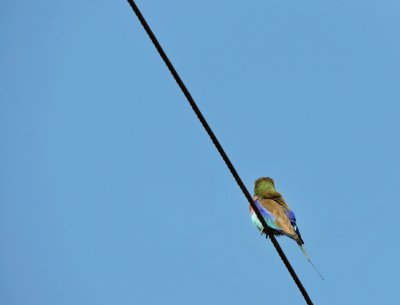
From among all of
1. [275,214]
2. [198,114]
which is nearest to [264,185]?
[275,214]

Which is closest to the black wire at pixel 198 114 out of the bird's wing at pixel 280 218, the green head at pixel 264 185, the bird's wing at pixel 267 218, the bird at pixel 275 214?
the bird at pixel 275 214

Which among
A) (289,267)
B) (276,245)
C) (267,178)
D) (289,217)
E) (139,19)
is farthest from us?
(267,178)

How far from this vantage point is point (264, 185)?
759 centimetres

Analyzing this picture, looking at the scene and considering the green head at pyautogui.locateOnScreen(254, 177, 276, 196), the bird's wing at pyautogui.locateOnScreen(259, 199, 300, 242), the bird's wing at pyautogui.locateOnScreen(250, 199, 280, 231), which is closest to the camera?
the bird's wing at pyautogui.locateOnScreen(259, 199, 300, 242)

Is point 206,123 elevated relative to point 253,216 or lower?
lower

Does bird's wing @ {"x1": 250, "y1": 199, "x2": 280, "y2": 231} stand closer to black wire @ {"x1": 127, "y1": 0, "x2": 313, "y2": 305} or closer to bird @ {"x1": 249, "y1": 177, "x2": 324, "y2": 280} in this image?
bird @ {"x1": 249, "y1": 177, "x2": 324, "y2": 280}

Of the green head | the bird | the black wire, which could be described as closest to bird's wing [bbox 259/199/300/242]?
→ the bird

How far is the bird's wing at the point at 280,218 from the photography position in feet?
19.1

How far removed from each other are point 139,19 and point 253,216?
14.1ft

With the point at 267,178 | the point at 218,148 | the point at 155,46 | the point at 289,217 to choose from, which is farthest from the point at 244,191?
the point at 267,178

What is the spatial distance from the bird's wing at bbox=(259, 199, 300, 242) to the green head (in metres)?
0.71

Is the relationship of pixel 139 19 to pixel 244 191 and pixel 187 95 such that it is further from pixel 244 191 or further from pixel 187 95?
pixel 244 191

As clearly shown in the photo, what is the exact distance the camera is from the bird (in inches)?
231

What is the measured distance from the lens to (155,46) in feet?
9.03
